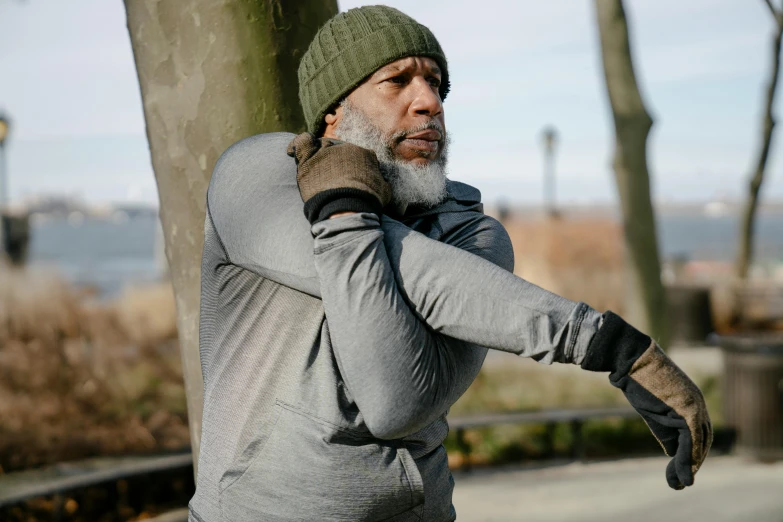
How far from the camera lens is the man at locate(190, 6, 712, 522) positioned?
1.68 meters

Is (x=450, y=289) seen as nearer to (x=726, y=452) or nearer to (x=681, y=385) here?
(x=681, y=385)

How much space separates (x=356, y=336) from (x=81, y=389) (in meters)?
6.64

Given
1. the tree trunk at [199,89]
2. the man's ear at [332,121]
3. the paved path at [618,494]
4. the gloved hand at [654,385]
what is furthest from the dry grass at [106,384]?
the gloved hand at [654,385]

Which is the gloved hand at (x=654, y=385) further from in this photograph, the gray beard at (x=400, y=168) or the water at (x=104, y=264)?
the water at (x=104, y=264)

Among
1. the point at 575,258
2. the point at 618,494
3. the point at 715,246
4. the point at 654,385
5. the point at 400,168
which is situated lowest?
the point at 715,246

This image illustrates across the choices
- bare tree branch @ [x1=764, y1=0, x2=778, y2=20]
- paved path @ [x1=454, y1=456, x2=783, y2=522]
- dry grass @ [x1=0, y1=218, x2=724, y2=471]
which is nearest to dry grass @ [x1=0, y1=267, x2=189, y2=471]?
dry grass @ [x1=0, y1=218, x2=724, y2=471]

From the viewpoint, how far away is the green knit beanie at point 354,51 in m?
2.11

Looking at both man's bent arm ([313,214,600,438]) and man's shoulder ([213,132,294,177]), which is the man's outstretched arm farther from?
man's shoulder ([213,132,294,177])

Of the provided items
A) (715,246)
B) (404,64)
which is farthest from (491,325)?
(715,246)

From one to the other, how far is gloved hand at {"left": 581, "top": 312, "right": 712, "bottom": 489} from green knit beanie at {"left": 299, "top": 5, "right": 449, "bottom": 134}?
83cm

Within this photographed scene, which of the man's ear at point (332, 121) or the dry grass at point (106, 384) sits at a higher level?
the man's ear at point (332, 121)

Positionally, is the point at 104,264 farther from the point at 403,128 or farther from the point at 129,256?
the point at 403,128

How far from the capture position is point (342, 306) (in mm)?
1667

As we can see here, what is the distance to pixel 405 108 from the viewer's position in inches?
81.2
